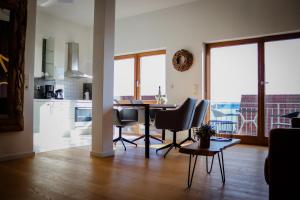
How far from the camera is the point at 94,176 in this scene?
270cm

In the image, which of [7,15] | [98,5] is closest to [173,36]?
[98,5]

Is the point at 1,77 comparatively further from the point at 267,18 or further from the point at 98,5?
the point at 267,18

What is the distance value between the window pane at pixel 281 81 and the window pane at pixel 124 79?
3511 mm

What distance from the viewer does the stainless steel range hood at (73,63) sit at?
6652 millimetres

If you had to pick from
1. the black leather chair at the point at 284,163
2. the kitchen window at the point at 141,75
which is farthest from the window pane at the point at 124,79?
the black leather chair at the point at 284,163

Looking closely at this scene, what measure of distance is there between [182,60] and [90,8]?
257cm

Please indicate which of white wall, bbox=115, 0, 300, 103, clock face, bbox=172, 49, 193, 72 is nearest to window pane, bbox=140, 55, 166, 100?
white wall, bbox=115, 0, 300, 103

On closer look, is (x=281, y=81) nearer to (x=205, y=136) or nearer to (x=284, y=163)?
(x=205, y=136)

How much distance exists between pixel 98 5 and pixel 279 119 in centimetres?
402

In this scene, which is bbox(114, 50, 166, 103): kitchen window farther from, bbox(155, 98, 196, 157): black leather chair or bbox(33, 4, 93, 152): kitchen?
bbox(155, 98, 196, 157): black leather chair

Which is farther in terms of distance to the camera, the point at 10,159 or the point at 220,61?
the point at 220,61

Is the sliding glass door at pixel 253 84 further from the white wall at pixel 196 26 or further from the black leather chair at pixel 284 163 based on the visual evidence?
the black leather chair at pixel 284 163

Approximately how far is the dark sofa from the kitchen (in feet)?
13.3

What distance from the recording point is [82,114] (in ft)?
20.6
